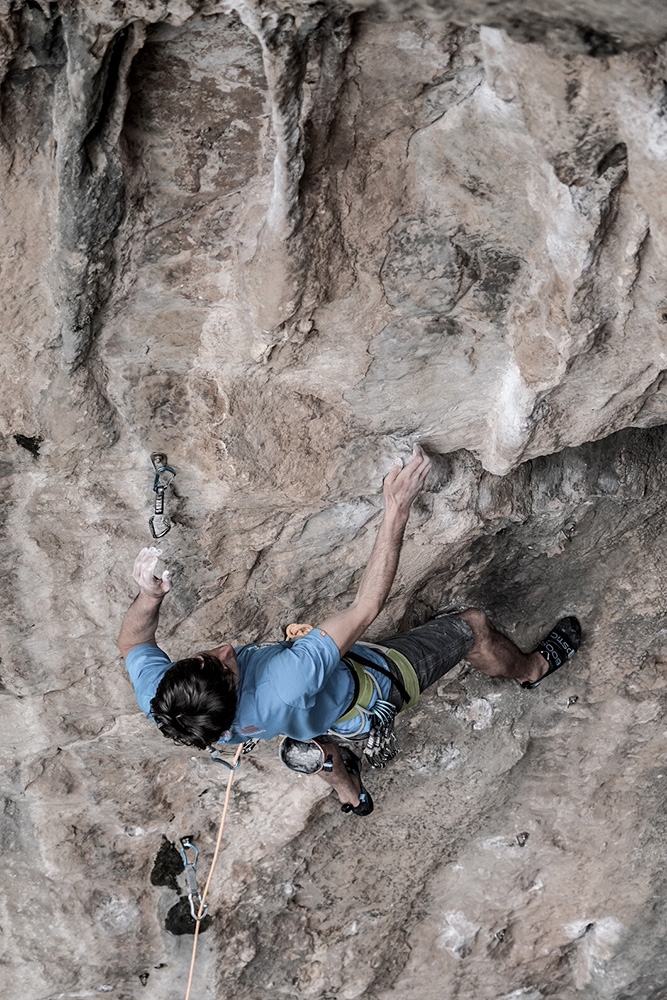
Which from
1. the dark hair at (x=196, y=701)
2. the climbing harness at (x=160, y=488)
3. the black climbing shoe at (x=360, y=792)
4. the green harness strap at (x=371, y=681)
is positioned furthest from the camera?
the black climbing shoe at (x=360, y=792)

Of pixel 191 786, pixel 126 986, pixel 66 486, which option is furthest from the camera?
pixel 126 986

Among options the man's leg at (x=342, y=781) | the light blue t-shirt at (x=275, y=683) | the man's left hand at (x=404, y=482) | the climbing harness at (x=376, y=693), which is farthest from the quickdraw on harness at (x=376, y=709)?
the man's left hand at (x=404, y=482)

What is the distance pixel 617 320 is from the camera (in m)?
2.36

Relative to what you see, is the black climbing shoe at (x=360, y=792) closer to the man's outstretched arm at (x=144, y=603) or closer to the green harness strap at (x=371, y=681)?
the green harness strap at (x=371, y=681)

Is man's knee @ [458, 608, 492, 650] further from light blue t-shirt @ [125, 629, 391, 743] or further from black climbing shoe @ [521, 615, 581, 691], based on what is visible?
light blue t-shirt @ [125, 629, 391, 743]

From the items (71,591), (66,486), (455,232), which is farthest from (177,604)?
(455,232)

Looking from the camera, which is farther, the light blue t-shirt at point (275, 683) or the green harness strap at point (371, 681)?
the green harness strap at point (371, 681)

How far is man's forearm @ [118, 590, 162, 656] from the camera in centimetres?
283

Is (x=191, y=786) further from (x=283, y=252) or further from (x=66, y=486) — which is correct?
(x=283, y=252)

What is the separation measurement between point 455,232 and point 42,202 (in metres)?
0.99

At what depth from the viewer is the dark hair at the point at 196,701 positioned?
2.52m

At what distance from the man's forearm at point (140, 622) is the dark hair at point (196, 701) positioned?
0.31m

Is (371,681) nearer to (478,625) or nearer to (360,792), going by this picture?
(478,625)

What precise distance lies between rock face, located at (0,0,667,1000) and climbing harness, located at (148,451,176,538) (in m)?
0.04
